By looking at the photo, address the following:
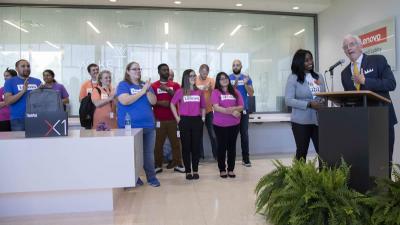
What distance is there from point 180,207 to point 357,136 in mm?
1738

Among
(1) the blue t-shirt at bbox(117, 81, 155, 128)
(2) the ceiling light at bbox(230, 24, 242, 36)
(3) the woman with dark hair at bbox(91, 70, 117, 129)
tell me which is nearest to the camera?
(1) the blue t-shirt at bbox(117, 81, 155, 128)

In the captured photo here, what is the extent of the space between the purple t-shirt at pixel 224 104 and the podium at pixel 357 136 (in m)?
1.81

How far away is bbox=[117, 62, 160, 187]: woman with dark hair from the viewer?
3.73 metres

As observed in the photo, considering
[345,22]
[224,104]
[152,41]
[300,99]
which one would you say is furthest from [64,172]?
[345,22]

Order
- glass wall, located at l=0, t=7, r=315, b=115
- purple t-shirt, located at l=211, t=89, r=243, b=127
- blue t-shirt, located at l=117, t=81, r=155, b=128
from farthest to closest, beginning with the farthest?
glass wall, located at l=0, t=7, r=315, b=115
purple t-shirt, located at l=211, t=89, r=243, b=127
blue t-shirt, located at l=117, t=81, r=155, b=128

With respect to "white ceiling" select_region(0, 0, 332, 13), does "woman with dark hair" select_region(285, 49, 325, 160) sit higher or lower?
lower

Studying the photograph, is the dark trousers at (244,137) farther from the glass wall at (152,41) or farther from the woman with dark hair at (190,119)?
the glass wall at (152,41)

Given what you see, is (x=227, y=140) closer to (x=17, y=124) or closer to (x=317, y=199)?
(x=317, y=199)

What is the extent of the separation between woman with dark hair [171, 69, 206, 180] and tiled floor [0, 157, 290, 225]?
307 mm

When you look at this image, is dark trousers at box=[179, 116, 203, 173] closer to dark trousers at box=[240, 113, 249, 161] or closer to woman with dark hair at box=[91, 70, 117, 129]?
woman with dark hair at box=[91, 70, 117, 129]

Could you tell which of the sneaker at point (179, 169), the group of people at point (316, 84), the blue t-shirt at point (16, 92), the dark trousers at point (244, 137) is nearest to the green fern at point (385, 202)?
the group of people at point (316, 84)

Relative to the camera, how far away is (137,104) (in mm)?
3793

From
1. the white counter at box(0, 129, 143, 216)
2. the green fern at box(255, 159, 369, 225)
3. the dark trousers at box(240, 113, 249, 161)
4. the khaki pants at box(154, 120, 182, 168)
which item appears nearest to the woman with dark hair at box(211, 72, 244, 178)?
the khaki pants at box(154, 120, 182, 168)

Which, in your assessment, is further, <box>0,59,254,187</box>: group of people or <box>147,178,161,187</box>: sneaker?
<box>147,178,161,187</box>: sneaker
